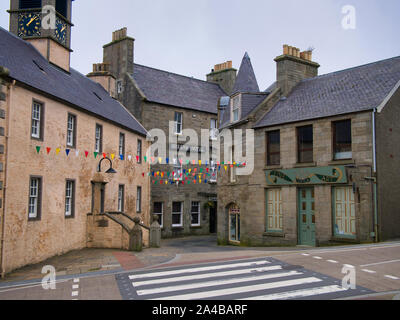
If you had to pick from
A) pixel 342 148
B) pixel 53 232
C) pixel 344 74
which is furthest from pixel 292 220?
pixel 53 232

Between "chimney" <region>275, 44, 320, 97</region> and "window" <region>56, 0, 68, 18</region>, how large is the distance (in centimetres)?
1257

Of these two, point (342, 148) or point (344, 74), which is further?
point (344, 74)

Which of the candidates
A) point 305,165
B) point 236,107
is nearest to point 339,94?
point 305,165

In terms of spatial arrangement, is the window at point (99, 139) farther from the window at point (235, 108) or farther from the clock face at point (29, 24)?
the window at point (235, 108)

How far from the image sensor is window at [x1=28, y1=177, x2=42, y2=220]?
50.2ft

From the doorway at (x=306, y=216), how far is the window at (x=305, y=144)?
5.27 feet

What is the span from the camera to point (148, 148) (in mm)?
28406

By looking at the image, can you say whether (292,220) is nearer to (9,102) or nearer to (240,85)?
(240,85)

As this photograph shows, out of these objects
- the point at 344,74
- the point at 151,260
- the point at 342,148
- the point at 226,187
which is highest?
the point at 344,74

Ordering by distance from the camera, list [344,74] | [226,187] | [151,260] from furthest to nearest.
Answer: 1. [226,187]
2. [344,74]
3. [151,260]

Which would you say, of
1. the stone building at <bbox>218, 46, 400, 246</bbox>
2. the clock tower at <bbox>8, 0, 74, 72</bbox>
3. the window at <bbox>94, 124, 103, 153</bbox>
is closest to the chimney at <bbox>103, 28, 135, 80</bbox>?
the clock tower at <bbox>8, 0, 74, 72</bbox>

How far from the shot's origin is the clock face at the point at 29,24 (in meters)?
21.0

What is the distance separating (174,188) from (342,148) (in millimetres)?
16467

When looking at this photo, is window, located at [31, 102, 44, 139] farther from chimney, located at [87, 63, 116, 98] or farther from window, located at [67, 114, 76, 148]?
chimney, located at [87, 63, 116, 98]
